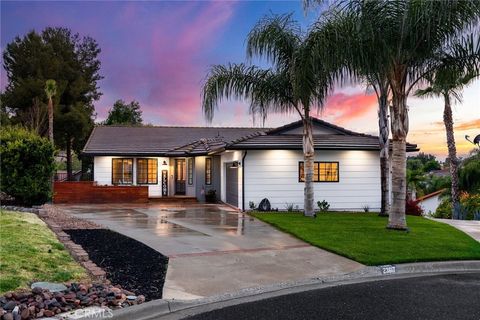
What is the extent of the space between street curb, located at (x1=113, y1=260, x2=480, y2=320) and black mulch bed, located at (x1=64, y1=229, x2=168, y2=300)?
0.41m

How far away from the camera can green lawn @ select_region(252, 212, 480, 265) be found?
9.84 meters

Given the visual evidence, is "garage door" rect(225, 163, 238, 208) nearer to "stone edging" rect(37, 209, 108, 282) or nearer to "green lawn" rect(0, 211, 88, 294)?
"stone edging" rect(37, 209, 108, 282)

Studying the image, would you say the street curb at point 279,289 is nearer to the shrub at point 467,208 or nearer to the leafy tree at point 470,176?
the shrub at point 467,208

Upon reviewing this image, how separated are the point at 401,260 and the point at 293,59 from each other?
842 centimetres

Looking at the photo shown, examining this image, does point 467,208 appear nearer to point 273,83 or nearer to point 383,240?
point 273,83

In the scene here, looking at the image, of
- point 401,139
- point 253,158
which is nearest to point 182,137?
point 253,158

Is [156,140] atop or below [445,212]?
atop

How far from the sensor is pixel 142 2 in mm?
19422

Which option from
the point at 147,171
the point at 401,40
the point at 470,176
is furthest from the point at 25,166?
the point at 470,176

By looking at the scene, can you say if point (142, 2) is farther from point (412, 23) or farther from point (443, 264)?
point (443, 264)

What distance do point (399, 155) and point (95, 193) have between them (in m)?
17.1

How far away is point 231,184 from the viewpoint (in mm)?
23172

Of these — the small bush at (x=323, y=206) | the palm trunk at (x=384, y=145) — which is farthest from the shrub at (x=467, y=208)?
the small bush at (x=323, y=206)

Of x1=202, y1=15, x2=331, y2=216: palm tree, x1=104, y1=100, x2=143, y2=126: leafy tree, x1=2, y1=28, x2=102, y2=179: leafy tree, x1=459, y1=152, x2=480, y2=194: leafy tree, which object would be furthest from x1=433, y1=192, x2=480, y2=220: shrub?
x1=104, y1=100, x2=143, y2=126: leafy tree
